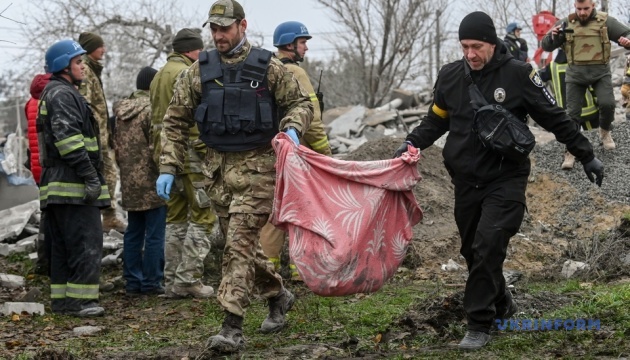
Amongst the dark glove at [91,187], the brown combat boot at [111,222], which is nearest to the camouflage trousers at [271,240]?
the dark glove at [91,187]

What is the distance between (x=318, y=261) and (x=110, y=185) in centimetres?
539

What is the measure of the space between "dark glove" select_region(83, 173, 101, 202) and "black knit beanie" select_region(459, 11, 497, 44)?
12.1 feet

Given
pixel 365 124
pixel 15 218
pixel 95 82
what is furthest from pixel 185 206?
pixel 365 124

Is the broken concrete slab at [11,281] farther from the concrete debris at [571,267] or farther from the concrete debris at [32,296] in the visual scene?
the concrete debris at [571,267]

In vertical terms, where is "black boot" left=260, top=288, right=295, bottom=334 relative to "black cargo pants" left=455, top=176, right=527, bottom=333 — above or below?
below

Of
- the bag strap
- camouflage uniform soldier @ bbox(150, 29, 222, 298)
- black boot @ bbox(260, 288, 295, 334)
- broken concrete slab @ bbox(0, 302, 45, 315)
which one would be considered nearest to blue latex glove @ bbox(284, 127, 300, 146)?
the bag strap

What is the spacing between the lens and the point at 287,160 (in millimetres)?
6219

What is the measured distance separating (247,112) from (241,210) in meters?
0.66

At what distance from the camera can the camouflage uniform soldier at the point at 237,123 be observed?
6.48 m

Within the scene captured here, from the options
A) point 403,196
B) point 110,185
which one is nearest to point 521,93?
point 403,196

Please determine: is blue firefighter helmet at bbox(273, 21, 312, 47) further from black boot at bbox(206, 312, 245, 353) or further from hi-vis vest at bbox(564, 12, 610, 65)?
hi-vis vest at bbox(564, 12, 610, 65)

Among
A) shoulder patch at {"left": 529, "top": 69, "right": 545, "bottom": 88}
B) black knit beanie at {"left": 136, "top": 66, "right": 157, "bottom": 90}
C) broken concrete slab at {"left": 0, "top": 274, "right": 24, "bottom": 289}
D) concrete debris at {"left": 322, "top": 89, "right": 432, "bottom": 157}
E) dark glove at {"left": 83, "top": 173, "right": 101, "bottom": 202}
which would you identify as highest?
black knit beanie at {"left": 136, "top": 66, "right": 157, "bottom": 90}

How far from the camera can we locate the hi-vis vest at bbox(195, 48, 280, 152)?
6.54 metres

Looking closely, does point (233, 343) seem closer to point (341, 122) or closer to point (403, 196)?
point (403, 196)
